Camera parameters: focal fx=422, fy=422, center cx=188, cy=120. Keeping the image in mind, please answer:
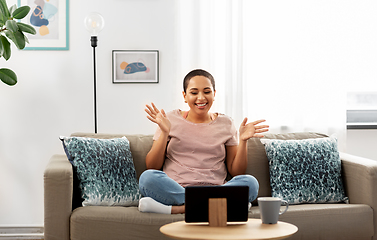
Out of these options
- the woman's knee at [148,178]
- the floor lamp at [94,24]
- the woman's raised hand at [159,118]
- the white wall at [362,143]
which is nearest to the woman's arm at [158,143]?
the woman's raised hand at [159,118]

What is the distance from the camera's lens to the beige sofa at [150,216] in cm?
202

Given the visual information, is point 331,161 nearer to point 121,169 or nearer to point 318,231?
point 318,231

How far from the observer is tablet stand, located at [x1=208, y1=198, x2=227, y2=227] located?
62.6 inches

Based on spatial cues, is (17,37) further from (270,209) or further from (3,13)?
(270,209)

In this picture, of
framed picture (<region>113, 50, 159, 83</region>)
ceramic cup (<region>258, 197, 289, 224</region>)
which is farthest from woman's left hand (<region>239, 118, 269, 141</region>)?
framed picture (<region>113, 50, 159, 83</region>)

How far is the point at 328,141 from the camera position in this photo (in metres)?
2.59

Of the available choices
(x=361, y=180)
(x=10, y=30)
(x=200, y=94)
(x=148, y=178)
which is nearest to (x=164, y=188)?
(x=148, y=178)

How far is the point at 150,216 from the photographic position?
2047 millimetres

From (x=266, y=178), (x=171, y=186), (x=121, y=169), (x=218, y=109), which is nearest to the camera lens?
(x=171, y=186)

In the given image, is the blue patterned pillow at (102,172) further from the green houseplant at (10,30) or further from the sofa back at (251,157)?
the green houseplant at (10,30)

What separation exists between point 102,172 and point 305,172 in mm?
1156

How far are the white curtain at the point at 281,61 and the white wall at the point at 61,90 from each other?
0.22m

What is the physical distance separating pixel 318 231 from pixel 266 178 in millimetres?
506

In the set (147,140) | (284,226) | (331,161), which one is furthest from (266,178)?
(284,226)
